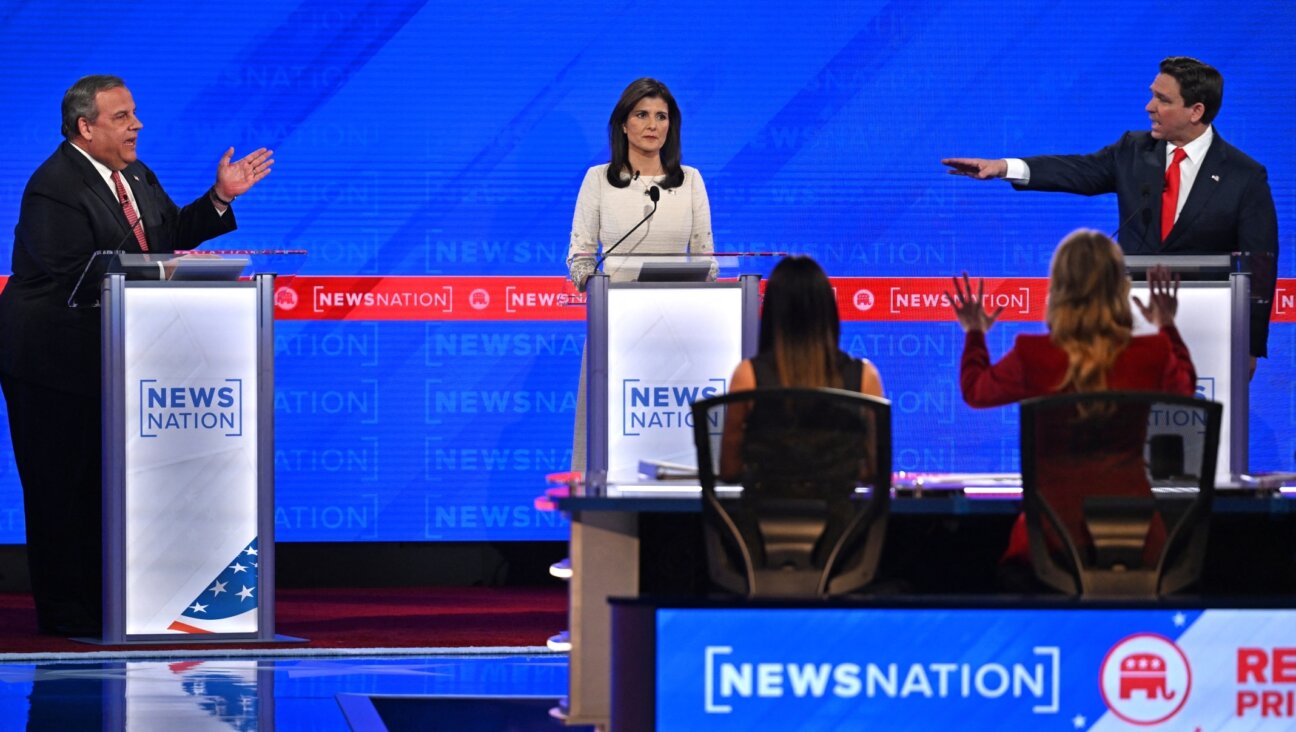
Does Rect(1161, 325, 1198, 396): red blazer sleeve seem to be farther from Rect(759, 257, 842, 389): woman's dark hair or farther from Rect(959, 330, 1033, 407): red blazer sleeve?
Rect(759, 257, 842, 389): woman's dark hair

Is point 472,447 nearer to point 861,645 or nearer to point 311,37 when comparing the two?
point 311,37

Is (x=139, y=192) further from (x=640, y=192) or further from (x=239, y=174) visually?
(x=640, y=192)

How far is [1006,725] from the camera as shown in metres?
2.82

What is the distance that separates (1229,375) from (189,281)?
10.3 ft

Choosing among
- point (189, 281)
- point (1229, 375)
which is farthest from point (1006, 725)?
point (189, 281)

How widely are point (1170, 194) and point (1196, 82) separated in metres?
0.38

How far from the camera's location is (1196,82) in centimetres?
568

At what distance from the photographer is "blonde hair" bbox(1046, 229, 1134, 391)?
357 centimetres

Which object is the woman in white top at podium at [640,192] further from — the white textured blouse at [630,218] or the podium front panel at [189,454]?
the podium front panel at [189,454]

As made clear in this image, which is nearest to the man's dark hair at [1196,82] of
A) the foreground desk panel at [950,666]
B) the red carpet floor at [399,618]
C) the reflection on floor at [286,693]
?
the reflection on floor at [286,693]

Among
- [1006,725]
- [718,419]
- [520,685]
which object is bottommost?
[520,685]

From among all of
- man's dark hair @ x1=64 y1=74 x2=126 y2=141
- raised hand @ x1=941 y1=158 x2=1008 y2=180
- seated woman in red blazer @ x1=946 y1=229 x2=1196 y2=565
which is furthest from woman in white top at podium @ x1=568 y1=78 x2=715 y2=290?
seated woman in red blazer @ x1=946 y1=229 x2=1196 y2=565

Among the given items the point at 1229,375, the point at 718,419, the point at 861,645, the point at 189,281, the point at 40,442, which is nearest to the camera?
the point at 861,645

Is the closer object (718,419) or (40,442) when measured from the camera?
(718,419)
